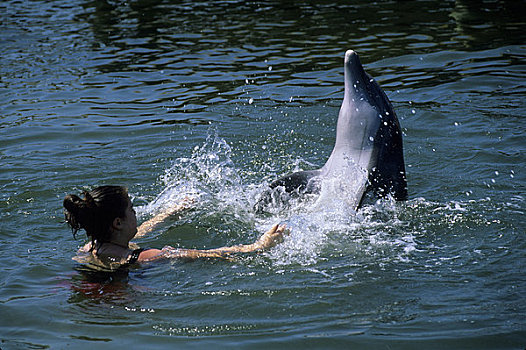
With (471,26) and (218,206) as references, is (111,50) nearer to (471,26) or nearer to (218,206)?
(471,26)

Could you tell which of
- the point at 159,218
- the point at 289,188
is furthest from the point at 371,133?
the point at 159,218

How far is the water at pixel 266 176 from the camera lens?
454cm

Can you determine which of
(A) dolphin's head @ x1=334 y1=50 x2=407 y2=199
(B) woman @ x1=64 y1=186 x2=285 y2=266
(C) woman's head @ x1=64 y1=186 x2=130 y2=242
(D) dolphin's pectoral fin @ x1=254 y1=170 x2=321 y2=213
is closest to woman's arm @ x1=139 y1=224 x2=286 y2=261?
(B) woman @ x1=64 y1=186 x2=285 y2=266

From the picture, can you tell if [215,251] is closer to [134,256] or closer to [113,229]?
[134,256]

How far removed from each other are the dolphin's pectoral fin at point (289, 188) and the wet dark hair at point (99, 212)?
1.50 metres

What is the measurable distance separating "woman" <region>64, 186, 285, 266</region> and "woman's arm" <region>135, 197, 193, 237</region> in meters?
0.78

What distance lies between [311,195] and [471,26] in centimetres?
845

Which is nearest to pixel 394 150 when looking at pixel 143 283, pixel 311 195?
pixel 311 195

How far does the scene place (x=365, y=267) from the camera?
5.15m

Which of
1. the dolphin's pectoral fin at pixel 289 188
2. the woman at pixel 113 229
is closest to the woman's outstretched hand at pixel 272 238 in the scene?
the woman at pixel 113 229

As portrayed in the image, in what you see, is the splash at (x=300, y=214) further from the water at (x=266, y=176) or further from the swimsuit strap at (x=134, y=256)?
the swimsuit strap at (x=134, y=256)

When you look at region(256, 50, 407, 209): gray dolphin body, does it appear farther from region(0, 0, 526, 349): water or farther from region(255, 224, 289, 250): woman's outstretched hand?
region(255, 224, 289, 250): woman's outstretched hand

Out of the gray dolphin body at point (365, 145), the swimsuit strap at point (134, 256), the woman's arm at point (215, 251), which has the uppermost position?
the gray dolphin body at point (365, 145)

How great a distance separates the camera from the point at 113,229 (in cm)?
525
